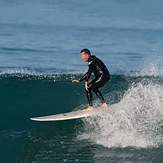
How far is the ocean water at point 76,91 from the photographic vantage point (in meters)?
13.7

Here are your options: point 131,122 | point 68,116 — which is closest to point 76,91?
point 68,116

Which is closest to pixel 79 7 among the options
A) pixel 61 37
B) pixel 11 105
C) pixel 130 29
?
pixel 130 29

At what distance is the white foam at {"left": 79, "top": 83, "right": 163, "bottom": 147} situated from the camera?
14.0m

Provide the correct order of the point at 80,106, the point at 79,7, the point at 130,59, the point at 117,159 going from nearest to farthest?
the point at 117,159 → the point at 80,106 → the point at 130,59 → the point at 79,7

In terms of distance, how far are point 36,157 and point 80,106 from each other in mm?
3940

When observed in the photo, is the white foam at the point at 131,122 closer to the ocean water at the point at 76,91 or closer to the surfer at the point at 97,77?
the ocean water at the point at 76,91

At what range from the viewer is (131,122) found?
47.9 ft

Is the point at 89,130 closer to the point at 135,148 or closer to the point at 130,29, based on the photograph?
the point at 135,148

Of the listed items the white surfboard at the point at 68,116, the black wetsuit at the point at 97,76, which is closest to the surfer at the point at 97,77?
the black wetsuit at the point at 97,76

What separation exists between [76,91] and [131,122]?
4507 millimetres

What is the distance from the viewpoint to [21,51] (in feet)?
96.8

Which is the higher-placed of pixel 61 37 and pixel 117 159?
pixel 61 37

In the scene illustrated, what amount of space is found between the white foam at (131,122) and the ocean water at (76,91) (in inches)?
0.8

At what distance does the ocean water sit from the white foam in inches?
0.8
